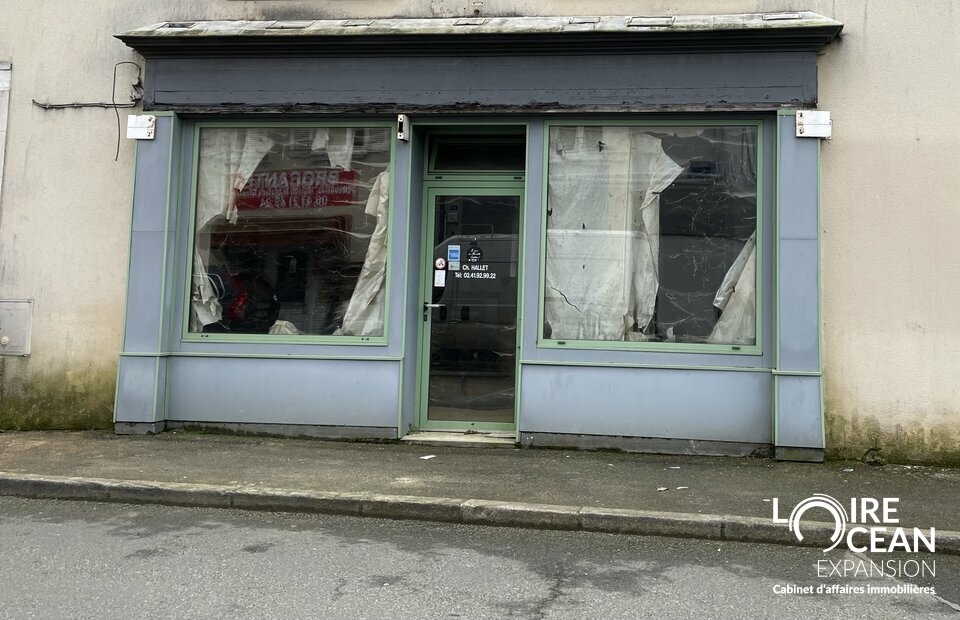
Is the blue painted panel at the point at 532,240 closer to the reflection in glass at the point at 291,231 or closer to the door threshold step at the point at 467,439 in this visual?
the door threshold step at the point at 467,439

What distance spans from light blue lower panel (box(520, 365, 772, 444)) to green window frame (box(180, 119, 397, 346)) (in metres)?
1.56

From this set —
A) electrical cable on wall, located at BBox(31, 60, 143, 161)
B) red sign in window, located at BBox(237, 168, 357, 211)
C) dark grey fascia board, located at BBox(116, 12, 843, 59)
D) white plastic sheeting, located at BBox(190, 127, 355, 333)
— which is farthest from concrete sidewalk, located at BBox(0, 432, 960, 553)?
dark grey fascia board, located at BBox(116, 12, 843, 59)

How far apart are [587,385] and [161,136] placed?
4.75 metres

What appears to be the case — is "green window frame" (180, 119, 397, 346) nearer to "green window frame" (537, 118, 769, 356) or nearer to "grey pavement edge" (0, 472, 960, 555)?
"green window frame" (537, 118, 769, 356)

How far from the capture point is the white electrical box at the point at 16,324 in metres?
8.13

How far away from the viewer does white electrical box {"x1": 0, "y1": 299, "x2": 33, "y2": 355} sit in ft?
26.7

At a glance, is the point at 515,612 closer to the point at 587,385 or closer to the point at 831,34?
the point at 587,385

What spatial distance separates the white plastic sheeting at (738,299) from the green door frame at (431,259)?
189 centimetres

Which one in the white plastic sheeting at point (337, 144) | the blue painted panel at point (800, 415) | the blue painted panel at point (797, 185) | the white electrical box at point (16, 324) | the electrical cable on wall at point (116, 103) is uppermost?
the electrical cable on wall at point (116, 103)

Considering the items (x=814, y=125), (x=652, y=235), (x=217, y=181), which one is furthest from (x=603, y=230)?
(x=217, y=181)

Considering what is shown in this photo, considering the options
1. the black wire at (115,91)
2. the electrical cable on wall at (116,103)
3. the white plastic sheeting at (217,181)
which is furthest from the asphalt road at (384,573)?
the electrical cable on wall at (116,103)

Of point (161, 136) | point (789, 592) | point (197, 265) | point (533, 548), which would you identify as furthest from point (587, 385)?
point (161, 136)

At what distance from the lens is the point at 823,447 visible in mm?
6840

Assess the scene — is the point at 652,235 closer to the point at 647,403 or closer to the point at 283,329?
the point at 647,403
